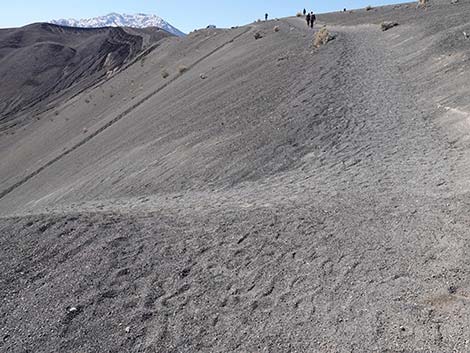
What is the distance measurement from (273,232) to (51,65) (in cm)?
6290

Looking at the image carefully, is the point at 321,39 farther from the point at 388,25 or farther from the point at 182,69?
the point at 182,69

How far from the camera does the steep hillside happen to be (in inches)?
2160

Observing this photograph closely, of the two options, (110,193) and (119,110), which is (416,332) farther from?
(119,110)

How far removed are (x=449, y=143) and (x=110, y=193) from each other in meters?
9.70

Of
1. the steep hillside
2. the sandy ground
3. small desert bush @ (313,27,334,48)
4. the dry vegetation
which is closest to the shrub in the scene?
small desert bush @ (313,27,334,48)

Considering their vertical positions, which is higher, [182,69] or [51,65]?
[51,65]

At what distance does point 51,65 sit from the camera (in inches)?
2494

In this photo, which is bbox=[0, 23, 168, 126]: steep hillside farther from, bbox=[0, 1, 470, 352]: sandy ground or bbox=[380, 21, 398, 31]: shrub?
bbox=[0, 1, 470, 352]: sandy ground

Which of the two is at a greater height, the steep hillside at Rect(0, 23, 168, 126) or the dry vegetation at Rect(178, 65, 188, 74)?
the steep hillside at Rect(0, 23, 168, 126)

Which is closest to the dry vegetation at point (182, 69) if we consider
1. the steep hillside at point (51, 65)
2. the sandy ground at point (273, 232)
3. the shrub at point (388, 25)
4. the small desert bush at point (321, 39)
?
the small desert bush at point (321, 39)

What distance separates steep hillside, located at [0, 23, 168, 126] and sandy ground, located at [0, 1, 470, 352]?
3913 cm

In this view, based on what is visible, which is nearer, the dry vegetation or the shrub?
the shrub

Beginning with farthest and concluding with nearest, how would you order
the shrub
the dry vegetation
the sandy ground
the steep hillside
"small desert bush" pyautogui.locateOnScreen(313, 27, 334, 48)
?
the steep hillside → the dry vegetation → the shrub → "small desert bush" pyautogui.locateOnScreen(313, 27, 334, 48) → the sandy ground

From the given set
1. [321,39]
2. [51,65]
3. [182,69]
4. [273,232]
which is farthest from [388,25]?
[51,65]
